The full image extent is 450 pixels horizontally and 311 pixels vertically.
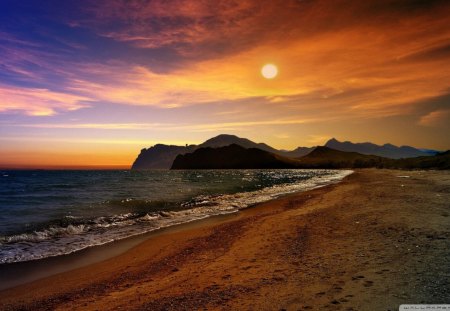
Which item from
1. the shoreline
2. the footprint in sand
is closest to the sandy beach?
the footprint in sand

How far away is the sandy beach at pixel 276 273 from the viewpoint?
6844 millimetres

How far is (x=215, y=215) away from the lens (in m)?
24.2

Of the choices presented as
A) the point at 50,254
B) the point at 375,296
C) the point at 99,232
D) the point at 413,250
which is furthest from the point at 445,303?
the point at 99,232

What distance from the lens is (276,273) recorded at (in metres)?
8.68

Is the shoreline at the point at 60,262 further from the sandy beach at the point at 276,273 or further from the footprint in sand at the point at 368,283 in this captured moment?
the footprint in sand at the point at 368,283

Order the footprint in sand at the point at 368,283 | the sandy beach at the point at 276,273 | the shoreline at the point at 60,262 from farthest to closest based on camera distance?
the shoreline at the point at 60,262 → the footprint in sand at the point at 368,283 → the sandy beach at the point at 276,273

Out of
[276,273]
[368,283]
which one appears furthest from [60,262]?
[368,283]

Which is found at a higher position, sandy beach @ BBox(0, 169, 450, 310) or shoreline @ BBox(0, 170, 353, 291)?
sandy beach @ BBox(0, 169, 450, 310)

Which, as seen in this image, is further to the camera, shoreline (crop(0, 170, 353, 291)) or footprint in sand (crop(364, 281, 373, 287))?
shoreline (crop(0, 170, 353, 291))

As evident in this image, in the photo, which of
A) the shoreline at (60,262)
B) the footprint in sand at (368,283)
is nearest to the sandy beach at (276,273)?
the footprint in sand at (368,283)

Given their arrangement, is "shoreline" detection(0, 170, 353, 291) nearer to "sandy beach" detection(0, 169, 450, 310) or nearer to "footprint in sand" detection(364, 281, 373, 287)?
"sandy beach" detection(0, 169, 450, 310)

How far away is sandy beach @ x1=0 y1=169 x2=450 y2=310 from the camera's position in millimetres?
6844

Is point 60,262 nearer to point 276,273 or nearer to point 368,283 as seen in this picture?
point 276,273

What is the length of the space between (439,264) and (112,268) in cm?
1086
